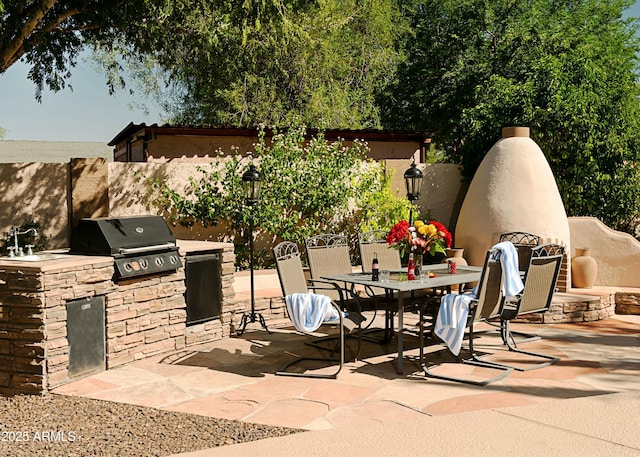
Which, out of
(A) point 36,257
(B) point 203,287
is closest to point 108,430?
(A) point 36,257

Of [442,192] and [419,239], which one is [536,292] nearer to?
[419,239]

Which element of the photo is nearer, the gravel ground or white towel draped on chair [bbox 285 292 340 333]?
the gravel ground

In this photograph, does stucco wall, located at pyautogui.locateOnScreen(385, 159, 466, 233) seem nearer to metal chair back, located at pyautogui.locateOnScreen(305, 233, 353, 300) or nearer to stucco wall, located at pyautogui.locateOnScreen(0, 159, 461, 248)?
→ stucco wall, located at pyautogui.locateOnScreen(0, 159, 461, 248)

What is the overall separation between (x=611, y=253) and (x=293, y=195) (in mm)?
5609

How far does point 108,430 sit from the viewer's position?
4.70 meters

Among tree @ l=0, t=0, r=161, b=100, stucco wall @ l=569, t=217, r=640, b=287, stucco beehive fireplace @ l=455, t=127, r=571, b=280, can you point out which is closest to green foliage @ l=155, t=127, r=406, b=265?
stucco beehive fireplace @ l=455, t=127, r=571, b=280

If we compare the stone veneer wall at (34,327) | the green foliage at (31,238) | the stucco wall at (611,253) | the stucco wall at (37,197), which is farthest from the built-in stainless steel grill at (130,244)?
the stucco wall at (611,253)

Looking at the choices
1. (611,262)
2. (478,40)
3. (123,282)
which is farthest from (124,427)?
(478,40)

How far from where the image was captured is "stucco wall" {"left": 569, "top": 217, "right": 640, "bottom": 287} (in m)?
11.4

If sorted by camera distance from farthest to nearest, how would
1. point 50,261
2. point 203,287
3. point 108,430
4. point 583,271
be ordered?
point 583,271
point 203,287
point 50,261
point 108,430

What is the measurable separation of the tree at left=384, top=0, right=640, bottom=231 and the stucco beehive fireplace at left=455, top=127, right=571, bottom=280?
6.41 ft

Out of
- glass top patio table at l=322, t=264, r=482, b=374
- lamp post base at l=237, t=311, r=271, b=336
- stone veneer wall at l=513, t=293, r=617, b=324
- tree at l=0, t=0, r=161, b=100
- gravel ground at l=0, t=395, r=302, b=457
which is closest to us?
gravel ground at l=0, t=395, r=302, b=457

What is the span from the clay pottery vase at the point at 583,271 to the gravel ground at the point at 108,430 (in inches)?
290

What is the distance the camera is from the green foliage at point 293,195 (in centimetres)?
1143
